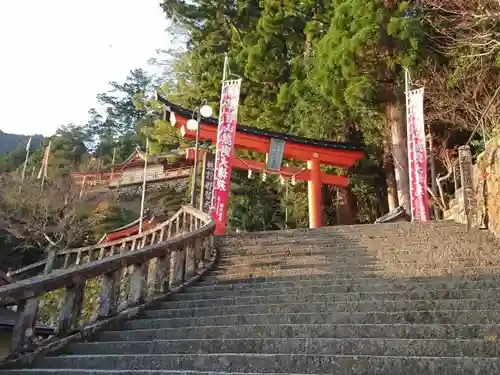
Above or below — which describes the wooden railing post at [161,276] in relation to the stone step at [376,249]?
below

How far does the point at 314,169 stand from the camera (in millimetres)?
17359

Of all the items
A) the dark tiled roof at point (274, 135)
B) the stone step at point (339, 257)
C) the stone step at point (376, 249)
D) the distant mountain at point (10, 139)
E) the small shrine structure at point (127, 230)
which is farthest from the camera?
the distant mountain at point (10, 139)

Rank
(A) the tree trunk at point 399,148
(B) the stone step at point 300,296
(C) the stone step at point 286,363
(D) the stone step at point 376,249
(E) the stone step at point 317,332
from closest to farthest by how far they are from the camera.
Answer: (C) the stone step at point 286,363 < (E) the stone step at point 317,332 < (B) the stone step at point 300,296 < (D) the stone step at point 376,249 < (A) the tree trunk at point 399,148

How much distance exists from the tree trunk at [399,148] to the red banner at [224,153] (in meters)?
6.08

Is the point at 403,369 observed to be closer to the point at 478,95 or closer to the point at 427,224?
the point at 427,224

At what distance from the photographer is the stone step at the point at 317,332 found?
137 inches

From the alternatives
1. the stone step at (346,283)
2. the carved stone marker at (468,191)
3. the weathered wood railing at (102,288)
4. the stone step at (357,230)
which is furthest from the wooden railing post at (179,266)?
the carved stone marker at (468,191)

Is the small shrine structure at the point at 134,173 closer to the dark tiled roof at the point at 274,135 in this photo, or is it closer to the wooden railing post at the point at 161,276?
the dark tiled roof at the point at 274,135

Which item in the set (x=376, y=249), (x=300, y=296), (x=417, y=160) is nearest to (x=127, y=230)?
(x=417, y=160)

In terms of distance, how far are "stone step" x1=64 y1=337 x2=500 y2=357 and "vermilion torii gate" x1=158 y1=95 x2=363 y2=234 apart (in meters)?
12.6

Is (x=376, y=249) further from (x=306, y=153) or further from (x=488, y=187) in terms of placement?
(x=306, y=153)

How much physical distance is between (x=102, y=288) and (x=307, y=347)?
90.2 inches

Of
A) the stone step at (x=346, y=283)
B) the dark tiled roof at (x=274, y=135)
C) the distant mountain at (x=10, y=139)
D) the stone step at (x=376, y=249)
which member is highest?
the distant mountain at (x=10, y=139)

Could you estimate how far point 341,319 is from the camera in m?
4.11
